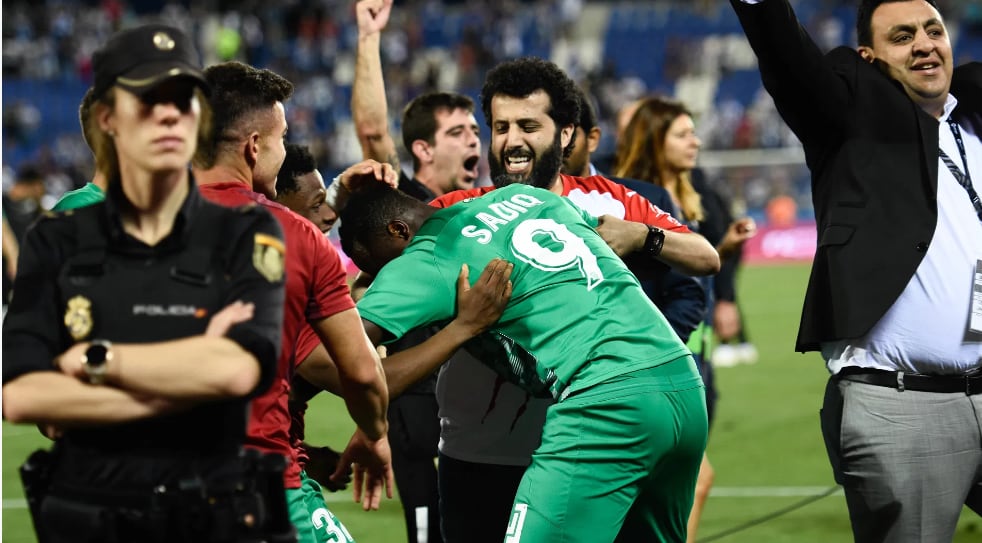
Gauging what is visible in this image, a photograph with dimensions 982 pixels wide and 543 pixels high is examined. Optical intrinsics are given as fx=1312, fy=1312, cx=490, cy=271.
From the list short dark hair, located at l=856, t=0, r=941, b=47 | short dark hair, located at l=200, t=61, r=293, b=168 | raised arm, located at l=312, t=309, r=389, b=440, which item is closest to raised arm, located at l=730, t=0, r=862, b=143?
short dark hair, located at l=856, t=0, r=941, b=47

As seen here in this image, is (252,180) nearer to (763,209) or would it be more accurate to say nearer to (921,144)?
(921,144)

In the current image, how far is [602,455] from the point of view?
3.79 metres

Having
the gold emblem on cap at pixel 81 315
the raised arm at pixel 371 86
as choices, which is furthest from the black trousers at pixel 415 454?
the gold emblem on cap at pixel 81 315

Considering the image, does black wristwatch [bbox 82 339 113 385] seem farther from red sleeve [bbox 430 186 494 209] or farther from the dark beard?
the dark beard

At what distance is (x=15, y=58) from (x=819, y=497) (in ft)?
106

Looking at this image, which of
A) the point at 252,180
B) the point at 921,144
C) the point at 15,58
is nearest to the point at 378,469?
the point at 252,180

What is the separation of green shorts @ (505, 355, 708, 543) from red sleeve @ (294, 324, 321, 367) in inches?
29.1

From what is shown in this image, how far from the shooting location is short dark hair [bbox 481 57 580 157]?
5016 mm

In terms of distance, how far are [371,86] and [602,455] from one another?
2924 mm

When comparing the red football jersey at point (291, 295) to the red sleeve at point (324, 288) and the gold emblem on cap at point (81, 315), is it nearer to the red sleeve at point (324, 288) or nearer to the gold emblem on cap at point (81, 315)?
the red sleeve at point (324, 288)

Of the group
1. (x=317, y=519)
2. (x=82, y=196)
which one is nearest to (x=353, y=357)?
(x=317, y=519)

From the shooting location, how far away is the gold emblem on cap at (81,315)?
9.55 ft

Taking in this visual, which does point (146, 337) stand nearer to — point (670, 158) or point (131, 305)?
point (131, 305)

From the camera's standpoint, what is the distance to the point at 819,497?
837cm
